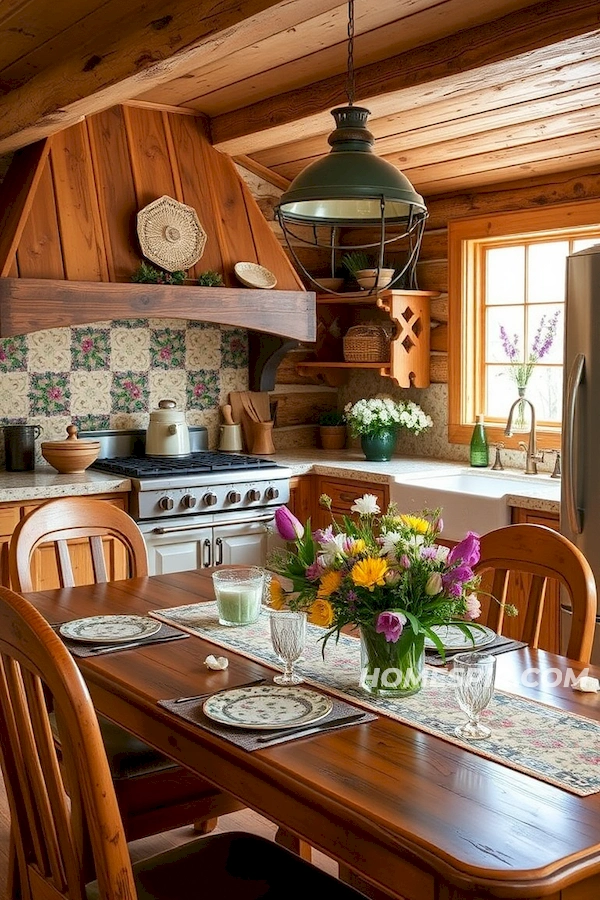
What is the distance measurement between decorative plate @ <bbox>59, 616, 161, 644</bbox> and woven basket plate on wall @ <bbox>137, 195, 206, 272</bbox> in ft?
7.68

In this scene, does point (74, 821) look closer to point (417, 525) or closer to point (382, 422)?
point (417, 525)

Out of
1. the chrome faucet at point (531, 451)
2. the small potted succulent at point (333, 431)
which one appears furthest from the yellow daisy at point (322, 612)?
the small potted succulent at point (333, 431)

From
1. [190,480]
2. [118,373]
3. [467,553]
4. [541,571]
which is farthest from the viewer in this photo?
[118,373]

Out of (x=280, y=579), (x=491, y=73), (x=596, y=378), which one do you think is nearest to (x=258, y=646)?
(x=280, y=579)

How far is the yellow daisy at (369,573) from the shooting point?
6.13 feet

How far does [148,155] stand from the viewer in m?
4.64

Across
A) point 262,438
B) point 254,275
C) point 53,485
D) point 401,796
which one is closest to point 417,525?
point 401,796

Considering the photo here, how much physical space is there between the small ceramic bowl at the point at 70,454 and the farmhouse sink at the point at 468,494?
1.30 metres

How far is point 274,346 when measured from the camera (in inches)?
203

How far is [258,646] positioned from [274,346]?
3.02m

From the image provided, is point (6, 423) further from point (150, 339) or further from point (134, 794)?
point (134, 794)

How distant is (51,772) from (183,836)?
5.30ft

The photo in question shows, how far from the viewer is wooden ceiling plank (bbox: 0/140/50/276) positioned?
13.5 ft

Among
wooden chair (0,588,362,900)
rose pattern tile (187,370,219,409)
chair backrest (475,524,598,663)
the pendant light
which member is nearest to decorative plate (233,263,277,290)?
rose pattern tile (187,370,219,409)
